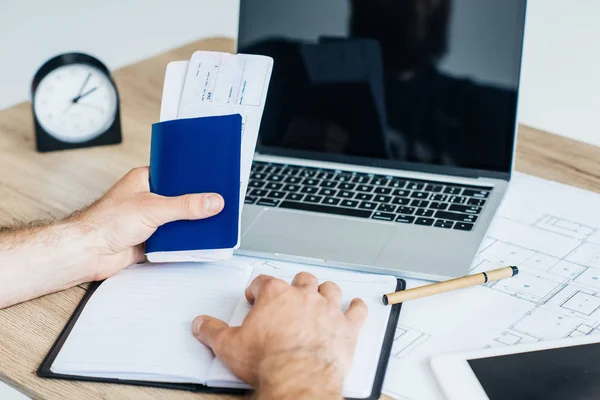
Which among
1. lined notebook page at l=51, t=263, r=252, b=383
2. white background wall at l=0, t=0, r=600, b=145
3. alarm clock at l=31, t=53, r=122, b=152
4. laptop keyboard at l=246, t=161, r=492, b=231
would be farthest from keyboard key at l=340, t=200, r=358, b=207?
white background wall at l=0, t=0, r=600, b=145

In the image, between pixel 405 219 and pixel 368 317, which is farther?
pixel 405 219

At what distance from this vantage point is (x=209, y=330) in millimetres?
818

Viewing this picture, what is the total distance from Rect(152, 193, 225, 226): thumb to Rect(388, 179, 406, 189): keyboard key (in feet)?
1.07

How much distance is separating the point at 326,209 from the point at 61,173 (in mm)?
474

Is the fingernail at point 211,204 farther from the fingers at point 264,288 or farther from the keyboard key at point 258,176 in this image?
the keyboard key at point 258,176

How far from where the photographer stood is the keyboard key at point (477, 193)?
3.65 ft

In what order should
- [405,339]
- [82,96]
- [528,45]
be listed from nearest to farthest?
[405,339] < [82,96] < [528,45]

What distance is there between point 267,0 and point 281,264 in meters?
0.47

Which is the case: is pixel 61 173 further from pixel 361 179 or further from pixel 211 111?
pixel 361 179

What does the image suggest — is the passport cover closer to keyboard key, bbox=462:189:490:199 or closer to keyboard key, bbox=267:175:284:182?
keyboard key, bbox=267:175:284:182

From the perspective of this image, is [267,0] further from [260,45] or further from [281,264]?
[281,264]

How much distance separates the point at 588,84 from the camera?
5.95 ft

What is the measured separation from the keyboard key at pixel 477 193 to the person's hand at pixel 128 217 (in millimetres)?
402

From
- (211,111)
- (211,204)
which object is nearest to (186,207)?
(211,204)
